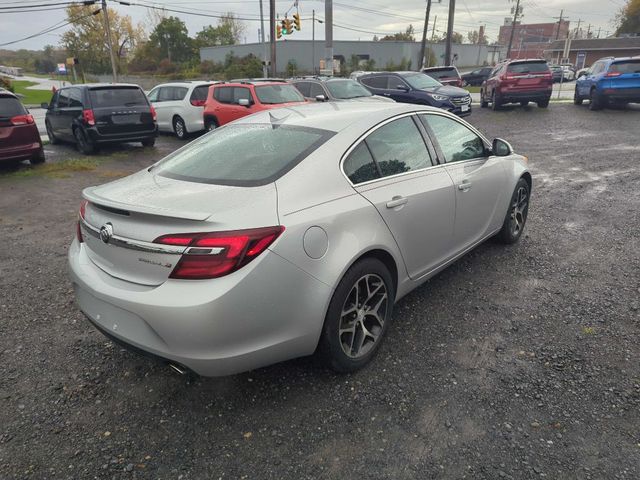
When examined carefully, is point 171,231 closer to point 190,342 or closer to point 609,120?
point 190,342

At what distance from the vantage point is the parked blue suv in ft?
46.8

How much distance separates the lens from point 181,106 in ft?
43.5

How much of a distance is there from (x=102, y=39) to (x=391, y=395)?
8165 cm

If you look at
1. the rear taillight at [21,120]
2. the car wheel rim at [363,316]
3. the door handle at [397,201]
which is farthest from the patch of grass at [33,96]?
the car wheel rim at [363,316]

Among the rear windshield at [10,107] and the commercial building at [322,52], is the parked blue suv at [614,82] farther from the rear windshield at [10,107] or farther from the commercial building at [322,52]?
the commercial building at [322,52]

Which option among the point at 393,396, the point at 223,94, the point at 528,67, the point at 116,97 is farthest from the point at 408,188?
the point at 528,67

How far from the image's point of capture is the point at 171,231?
2.18m

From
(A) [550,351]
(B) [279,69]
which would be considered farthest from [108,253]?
(B) [279,69]

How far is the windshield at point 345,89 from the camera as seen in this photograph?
1318cm

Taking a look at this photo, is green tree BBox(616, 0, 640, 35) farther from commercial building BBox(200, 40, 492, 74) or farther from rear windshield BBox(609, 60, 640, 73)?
rear windshield BBox(609, 60, 640, 73)

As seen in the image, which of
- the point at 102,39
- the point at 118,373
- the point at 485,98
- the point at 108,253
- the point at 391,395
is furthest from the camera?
the point at 102,39

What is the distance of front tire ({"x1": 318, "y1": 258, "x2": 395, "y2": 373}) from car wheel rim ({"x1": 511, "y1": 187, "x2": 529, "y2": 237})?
2.35 metres

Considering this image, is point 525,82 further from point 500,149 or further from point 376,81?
point 500,149

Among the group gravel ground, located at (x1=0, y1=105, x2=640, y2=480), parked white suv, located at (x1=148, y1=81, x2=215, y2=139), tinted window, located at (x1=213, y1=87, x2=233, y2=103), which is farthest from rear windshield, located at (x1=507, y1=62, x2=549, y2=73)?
gravel ground, located at (x1=0, y1=105, x2=640, y2=480)
